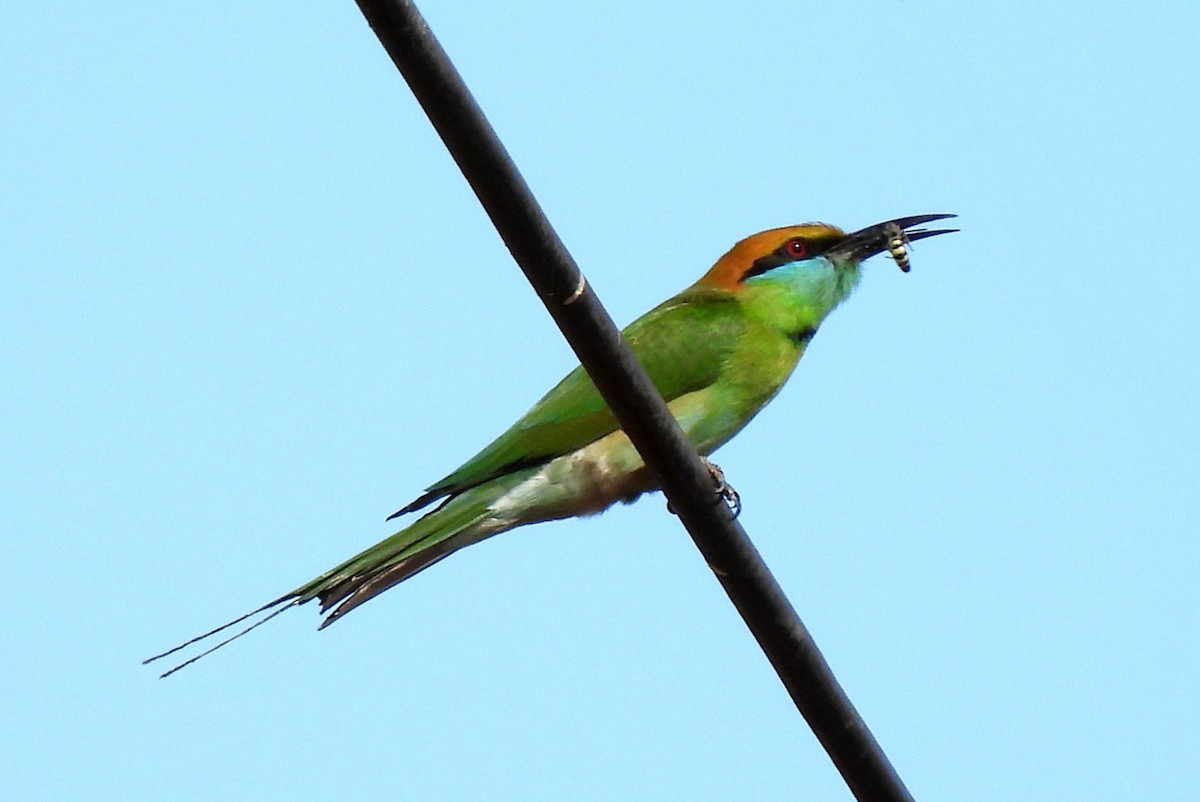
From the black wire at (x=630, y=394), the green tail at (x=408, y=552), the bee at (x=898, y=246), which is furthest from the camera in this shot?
the bee at (x=898, y=246)

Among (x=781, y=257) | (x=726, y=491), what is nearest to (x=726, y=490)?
(x=726, y=491)

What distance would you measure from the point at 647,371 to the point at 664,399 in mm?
179

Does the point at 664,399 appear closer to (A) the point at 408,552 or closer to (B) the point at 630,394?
(A) the point at 408,552

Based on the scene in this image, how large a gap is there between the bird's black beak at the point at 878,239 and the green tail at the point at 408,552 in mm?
1169

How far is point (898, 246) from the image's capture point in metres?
4.05

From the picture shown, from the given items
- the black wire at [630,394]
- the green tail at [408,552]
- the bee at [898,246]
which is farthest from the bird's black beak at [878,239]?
the black wire at [630,394]

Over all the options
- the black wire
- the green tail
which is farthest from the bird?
the black wire

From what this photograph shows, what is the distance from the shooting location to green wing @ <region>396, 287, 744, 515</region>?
11.2 feet

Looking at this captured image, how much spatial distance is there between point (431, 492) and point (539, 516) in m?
0.26

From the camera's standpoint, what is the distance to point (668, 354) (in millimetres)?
3689

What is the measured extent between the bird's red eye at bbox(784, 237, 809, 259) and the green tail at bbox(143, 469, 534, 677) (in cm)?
108

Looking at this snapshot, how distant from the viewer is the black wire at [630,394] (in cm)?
168

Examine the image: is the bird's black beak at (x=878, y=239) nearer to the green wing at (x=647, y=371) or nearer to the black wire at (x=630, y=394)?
the green wing at (x=647, y=371)

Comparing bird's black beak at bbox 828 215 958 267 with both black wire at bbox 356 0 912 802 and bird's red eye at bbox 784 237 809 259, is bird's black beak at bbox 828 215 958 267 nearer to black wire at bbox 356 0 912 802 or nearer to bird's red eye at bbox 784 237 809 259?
bird's red eye at bbox 784 237 809 259
